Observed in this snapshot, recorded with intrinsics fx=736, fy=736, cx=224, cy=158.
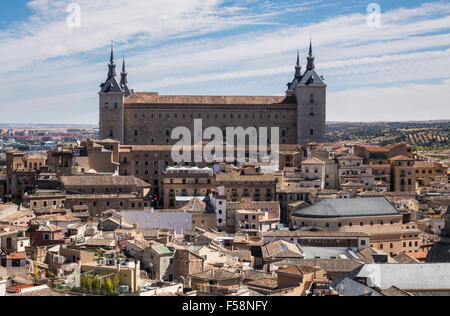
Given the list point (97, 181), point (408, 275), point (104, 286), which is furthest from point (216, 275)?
point (97, 181)

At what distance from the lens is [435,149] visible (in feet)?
257

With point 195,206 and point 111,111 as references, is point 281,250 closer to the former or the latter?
point 195,206

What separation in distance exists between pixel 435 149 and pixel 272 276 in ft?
207

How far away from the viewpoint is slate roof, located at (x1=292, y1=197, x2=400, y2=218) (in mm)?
29109

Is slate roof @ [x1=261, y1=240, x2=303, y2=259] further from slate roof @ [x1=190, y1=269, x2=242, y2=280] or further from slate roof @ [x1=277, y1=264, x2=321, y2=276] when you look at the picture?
slate roof @ [x1=190, y1=269, x2=242, y2=280]

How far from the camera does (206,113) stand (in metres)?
50.8

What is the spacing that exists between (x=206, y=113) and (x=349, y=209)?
74.8ft

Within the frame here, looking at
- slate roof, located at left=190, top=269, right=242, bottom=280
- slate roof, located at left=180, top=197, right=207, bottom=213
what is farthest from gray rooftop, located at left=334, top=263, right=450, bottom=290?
slate roof, located at left=180, top=197, right=207, bottom=213

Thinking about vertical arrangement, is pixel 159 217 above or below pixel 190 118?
below

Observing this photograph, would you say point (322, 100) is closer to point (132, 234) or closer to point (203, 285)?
point (132, 234)

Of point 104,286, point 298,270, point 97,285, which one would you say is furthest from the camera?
point 298,270

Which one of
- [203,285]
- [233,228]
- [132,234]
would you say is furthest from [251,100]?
[203,285]

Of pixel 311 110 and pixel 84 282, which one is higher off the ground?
pixel 311 110

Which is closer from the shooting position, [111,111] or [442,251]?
[442,251]
